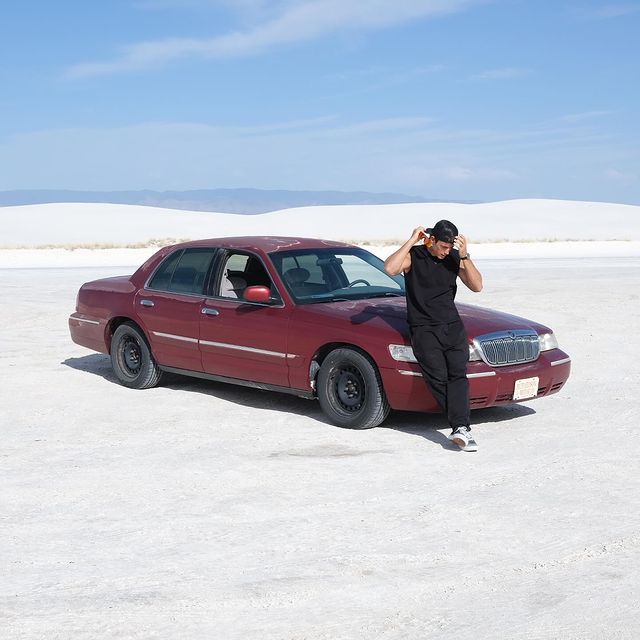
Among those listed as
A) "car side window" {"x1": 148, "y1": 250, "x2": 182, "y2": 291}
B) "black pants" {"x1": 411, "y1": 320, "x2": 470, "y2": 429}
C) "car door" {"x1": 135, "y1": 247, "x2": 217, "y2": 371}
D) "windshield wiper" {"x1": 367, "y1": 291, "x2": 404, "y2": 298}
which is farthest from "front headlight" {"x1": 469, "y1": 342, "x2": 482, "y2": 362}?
"car side window" {"x1": 148, "y1": 250, "x2": 182, "y2": 291}

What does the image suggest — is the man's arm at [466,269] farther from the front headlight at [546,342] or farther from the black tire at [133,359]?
the black tire at [133,359]

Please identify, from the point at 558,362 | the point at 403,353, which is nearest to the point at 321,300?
the point at 403,353

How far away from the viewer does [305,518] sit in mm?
6531

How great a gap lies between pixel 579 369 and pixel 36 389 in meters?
5.80

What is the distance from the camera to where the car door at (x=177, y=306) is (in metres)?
10.4

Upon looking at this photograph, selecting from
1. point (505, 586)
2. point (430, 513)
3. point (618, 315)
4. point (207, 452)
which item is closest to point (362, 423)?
point (207, 452)

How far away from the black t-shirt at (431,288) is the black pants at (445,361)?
0.24 ft

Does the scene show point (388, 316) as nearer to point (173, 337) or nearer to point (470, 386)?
point (470, 386)

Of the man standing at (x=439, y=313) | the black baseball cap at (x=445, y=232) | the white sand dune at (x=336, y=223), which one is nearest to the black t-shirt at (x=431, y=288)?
the man standing at (x=439, y=313)

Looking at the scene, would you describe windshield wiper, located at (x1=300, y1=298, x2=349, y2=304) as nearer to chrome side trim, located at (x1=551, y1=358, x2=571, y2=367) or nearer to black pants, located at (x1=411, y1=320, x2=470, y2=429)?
black pants, located at (x1=411, y1=320, x2=470, y2=429)

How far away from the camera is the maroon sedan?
8.82m

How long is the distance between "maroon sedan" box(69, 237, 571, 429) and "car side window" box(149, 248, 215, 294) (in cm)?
1

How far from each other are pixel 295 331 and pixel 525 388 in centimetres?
199

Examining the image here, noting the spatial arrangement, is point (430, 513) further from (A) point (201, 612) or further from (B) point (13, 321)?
(B) point (13, 321)
